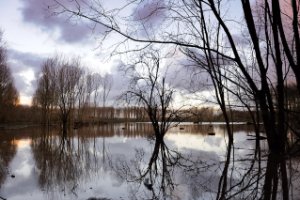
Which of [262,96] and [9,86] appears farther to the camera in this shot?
[9,86]

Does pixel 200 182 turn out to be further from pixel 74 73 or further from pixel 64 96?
pixel 74 73

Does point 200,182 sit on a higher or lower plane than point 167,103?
lower

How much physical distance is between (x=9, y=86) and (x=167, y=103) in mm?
35045

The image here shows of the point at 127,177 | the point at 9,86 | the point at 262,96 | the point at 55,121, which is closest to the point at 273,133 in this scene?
the point at 262,96

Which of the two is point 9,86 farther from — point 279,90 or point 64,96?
point 279,90

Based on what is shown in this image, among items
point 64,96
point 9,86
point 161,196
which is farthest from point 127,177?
point 9,86

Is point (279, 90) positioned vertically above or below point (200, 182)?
above

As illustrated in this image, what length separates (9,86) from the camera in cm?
4697

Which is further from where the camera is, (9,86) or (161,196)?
(9,86)

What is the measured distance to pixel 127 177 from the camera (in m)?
6.92

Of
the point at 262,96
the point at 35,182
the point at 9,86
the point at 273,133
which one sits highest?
the point at 9,86

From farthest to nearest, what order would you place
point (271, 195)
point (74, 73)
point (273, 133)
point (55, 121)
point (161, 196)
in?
point (55, 121), point (74, 73), point (273, 133), point (161, 196), point (271, 195)

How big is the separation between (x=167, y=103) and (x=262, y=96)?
9.76 metres

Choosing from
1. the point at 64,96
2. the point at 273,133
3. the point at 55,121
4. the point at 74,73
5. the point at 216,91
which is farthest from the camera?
the point at 55,121
